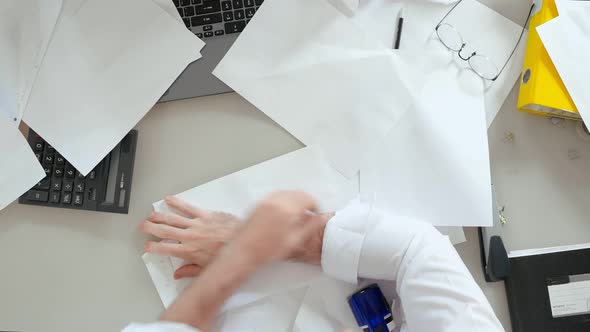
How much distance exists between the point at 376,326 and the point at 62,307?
1.52 feet

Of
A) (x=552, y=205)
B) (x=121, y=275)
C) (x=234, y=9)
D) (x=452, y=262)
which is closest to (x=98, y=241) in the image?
(x=121, y=275)

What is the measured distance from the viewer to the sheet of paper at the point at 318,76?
2.45 ft

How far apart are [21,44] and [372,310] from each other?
65 centimetres

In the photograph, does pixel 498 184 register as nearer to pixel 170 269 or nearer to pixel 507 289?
pixel 507 289

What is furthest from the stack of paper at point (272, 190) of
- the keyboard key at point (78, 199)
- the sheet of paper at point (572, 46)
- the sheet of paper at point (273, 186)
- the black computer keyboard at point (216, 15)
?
the sheet of paper at point (572, 46)

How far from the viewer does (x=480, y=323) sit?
633 millimetres

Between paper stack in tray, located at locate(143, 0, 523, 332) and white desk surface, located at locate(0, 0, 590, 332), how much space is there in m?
0.03

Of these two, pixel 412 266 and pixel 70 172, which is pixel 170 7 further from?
pixel 412 266

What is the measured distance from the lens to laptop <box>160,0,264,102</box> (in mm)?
757

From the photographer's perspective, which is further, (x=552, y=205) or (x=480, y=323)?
(x=552, y=205)

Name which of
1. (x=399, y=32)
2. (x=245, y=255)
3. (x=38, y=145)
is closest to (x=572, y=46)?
(x=399, y=32)

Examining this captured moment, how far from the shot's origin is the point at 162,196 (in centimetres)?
75

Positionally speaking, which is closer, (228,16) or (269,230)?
(269,230)

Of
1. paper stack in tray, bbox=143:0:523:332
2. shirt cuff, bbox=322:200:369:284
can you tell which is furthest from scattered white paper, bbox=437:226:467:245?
shirt cuff, bbox=322:200:369:284
